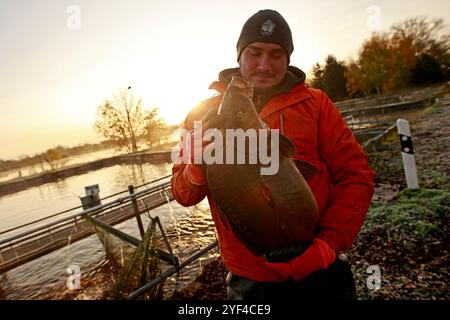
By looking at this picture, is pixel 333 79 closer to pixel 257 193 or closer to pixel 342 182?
pixel 342 182

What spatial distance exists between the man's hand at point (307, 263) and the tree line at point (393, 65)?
44.7 m

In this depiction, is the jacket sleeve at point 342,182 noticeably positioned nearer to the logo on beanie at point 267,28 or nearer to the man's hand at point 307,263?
the man's hand at point 307,263

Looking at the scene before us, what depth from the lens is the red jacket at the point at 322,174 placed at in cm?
179

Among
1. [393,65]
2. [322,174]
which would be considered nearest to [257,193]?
[322,174]

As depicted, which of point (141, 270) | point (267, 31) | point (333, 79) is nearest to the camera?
point (267, 31)

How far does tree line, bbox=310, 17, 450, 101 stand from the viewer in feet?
129

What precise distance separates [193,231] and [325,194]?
19.1ft

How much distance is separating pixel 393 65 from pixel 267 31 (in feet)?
154

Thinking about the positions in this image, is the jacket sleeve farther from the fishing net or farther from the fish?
the fishing net


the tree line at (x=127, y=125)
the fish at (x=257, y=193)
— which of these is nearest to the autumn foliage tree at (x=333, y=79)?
the tree line at (x=127, y=125)

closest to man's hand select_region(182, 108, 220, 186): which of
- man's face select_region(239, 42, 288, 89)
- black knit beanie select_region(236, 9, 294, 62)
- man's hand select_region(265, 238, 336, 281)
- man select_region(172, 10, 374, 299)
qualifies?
man select_region(172, 10, 374, 299)

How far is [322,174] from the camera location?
1951mm

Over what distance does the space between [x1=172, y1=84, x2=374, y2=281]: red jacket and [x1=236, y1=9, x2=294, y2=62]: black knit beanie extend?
1.40 feet
